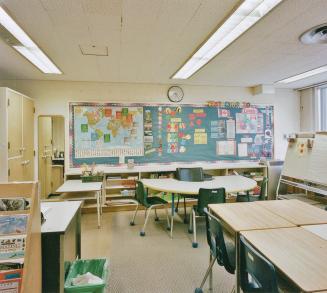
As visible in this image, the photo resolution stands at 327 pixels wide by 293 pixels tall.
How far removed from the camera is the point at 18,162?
3992 millimetres

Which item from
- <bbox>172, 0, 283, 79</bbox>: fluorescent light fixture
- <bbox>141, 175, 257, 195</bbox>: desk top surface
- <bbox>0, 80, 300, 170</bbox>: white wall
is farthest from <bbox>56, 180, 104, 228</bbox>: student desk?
<bbox>172, 0, 283, 79</bbox>: fluorescent light fixture

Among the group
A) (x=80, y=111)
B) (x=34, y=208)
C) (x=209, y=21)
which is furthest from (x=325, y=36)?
(x=80, y=111)

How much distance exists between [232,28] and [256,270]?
2.20 m

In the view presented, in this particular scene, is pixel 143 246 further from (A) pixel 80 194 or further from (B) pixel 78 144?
(B) pixel 78 144

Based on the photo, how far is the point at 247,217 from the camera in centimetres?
203

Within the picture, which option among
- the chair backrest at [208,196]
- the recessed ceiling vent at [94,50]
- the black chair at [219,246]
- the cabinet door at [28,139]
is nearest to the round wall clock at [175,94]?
the recessed ceiling vent at [94,50]

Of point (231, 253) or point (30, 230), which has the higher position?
point (30, 230)

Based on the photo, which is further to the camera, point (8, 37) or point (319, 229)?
point (8, 37)

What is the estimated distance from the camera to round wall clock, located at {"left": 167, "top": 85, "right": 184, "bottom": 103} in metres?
5.14

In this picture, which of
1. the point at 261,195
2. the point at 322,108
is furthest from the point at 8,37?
the point at 322,108

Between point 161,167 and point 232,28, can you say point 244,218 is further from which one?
point 161,167

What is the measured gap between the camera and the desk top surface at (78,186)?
3690 millimetres

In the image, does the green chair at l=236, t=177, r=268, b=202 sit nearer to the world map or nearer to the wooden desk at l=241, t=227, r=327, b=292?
the wooden desk at l=241, t=227, r=327, b=292

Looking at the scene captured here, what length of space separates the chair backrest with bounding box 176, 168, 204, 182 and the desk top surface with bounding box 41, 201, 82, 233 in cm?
207
